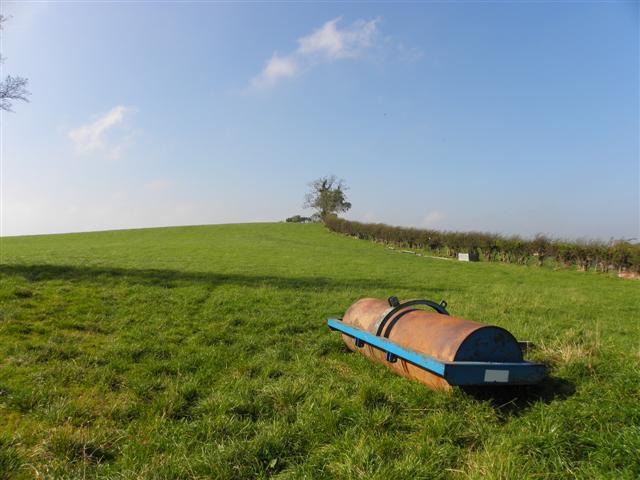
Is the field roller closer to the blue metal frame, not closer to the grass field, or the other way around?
the blue metal frame

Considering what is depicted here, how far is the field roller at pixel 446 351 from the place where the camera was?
168 inches

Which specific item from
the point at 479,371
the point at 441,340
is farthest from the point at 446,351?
the point at 479,371

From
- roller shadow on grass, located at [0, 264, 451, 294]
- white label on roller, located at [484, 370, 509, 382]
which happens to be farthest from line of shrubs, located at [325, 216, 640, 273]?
white label on roller, located at [484, 370, 509, 382]

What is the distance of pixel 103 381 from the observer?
5.14 m

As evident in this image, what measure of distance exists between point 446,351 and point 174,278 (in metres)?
10.5

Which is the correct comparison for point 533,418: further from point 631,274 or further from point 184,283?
point 631,274

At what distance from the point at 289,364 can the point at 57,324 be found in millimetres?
4376

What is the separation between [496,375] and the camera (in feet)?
14.2

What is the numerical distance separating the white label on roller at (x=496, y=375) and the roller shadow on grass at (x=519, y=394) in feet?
0.70

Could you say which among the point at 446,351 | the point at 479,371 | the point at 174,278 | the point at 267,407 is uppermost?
the point at 446,351

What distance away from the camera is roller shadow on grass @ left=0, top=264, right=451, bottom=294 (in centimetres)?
1168

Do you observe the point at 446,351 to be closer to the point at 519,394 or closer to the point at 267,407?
the point at 519,394

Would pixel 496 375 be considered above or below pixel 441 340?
below

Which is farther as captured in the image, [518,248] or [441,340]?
[518,248]
